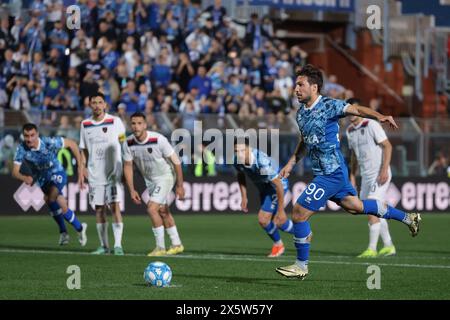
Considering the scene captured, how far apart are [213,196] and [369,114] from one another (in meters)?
16.2

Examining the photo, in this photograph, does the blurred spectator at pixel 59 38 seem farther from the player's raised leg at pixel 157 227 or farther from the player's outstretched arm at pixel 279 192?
the player's outstretched arm at pixel 279 192

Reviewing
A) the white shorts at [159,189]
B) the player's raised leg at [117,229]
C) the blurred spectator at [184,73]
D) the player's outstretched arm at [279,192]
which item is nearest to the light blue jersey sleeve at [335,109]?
the player's outstretched arm at [279,192]

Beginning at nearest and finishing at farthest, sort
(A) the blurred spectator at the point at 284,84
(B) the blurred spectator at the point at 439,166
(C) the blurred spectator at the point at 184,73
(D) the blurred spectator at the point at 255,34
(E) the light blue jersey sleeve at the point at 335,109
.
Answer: (E) the light blue jersey sleeve at the point at 335,109
(B) the blurred spectator at the point at 439,166
(C) the blurred spectator at the point at 184,73
(A) the blurred spectator at the point at 284,84
(D) the blurred spectator at the point at 255,34

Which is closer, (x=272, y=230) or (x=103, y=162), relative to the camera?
(x=272, y=230)

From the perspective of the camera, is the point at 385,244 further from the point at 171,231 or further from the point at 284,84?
the point at 284,84

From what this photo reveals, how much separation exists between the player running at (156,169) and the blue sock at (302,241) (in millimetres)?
4030

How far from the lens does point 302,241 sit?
1230 centimetres

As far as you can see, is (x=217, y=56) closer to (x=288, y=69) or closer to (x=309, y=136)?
(x=288, y=69)

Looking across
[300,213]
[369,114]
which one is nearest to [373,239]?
[300,213]

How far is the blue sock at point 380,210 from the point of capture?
12.8m

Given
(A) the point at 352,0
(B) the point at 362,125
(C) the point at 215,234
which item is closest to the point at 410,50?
(A) the point at 352,0

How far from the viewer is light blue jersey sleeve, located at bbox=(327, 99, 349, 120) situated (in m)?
12.1

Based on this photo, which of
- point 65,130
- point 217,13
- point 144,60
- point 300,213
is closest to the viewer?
point 300,213

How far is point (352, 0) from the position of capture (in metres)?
34.4
